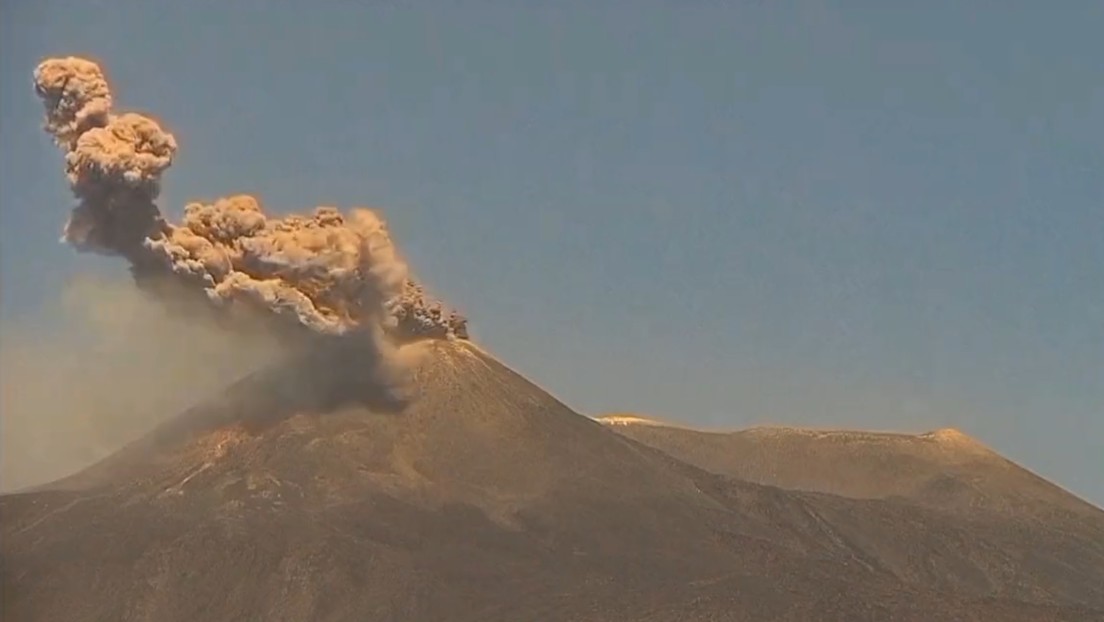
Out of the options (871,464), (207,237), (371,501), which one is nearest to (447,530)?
(371,501)

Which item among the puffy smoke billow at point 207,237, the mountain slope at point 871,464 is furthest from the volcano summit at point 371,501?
the mountain slope at point 871,464

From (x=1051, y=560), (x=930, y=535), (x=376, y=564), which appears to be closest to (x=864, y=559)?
(x=930, y=535)

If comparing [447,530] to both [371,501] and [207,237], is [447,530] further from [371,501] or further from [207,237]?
[207,237]

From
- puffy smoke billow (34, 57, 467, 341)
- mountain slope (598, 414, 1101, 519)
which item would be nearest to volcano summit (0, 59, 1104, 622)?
puffy smoke billow (34, 57, 467, 341)

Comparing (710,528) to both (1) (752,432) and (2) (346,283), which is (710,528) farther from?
(1) (752,432)

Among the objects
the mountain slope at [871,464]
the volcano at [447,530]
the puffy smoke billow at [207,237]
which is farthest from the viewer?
the mountain slope at [871,464]

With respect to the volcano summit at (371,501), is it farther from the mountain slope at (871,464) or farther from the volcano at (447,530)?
the mountain slope at (871,464)
